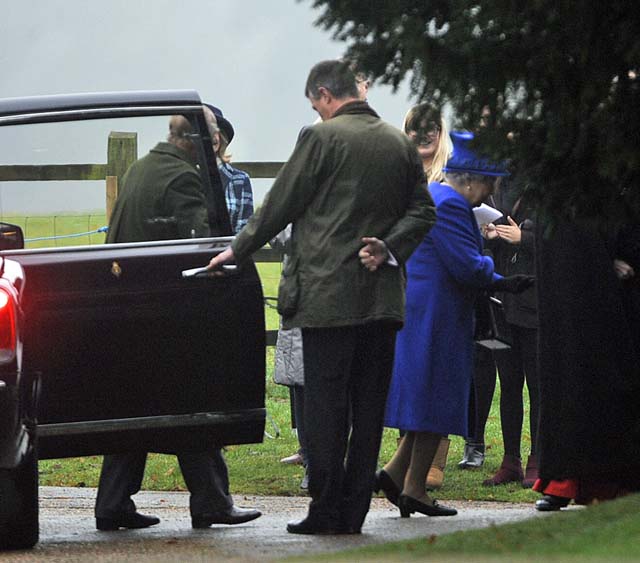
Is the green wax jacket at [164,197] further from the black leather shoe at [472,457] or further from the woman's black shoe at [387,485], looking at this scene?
the black leather shoe at [472,457]

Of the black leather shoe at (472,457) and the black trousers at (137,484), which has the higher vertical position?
the black trousers at (137,484)

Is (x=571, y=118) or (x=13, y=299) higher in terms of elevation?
(x=571, y=118)

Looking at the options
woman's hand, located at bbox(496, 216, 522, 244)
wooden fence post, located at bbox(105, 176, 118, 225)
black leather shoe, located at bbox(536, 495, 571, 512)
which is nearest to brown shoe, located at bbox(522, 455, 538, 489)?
black leather shoe, located at bbox(536, 495, 571, 512)

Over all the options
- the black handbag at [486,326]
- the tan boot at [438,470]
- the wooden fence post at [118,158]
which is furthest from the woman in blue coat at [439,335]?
the wooden fence post at [118,158]

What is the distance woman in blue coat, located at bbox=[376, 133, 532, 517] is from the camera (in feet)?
26.1

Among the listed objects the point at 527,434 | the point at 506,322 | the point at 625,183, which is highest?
the point at 625,183

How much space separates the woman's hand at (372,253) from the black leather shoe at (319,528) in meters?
1.09

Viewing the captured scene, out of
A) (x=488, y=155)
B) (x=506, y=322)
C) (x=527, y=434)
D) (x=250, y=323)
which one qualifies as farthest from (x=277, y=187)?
(x=527, y=434)

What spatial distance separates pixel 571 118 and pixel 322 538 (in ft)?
7.97

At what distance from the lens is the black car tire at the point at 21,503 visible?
6.58 metres

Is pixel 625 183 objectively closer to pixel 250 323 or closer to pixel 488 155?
pixel 488 155

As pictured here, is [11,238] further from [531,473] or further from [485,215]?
[531,473]

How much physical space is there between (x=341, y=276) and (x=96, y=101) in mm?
1284

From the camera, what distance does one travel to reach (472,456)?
1015 centimetres
